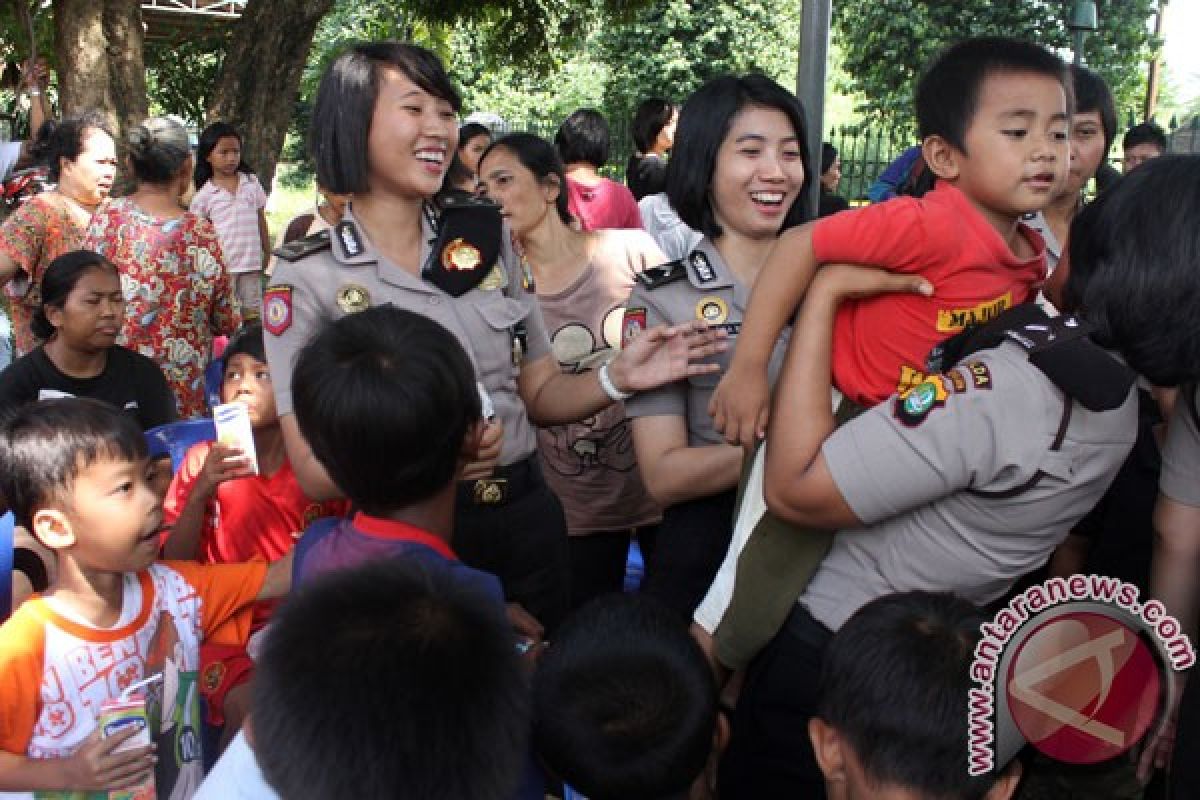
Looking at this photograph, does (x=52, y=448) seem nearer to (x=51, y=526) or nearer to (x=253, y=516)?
(x=51, y=526)

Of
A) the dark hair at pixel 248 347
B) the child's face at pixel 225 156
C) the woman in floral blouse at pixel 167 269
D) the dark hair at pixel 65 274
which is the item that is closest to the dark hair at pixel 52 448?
the dark hair at pixel 248 347

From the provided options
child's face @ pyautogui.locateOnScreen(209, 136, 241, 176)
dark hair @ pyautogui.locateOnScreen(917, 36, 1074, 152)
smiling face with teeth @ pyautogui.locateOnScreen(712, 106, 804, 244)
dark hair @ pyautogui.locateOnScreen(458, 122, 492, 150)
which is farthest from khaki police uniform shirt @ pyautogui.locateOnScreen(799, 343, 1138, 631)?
child's face @ pyautogui.locateOnScreen(209, 136, 241, 176)

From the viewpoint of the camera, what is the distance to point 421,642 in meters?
1.25

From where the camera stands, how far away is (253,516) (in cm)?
277

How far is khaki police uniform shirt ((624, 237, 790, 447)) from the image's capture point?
8.11 feet

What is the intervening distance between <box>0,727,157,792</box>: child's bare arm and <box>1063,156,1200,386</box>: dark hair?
168cm

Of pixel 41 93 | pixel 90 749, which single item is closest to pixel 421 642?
pixel 90 749

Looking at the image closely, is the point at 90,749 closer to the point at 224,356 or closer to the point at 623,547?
the point at 224,356

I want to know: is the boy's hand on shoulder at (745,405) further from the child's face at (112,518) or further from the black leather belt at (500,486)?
the child's face at (112,518)

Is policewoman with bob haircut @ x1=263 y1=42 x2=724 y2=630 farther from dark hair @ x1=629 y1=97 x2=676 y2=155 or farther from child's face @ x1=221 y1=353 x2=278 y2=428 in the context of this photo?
dark hair @ x1=629 y1=97 x2=676 y2=155

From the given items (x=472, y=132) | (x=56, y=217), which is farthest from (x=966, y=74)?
(x=472, y=132)

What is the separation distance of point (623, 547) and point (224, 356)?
1269 mm

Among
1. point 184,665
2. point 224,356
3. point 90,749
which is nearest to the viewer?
point 90,749

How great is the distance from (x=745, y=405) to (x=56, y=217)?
3.90m
